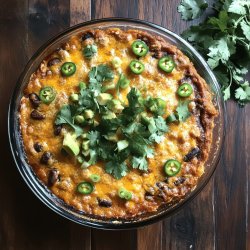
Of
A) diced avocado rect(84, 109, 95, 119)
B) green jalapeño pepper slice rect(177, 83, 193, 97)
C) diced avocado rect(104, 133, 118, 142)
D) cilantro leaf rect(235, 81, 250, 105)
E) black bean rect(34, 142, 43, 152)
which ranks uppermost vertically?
cilantro leaf rect(235, 81, 250, 105)

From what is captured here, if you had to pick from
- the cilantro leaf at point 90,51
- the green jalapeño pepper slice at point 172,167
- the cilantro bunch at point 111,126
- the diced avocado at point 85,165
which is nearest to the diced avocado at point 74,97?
the cilantro bunch at point 111,126

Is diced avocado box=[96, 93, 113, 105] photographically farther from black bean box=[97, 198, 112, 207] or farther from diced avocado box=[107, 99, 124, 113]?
black bean box=[97, 198, 112, 207]

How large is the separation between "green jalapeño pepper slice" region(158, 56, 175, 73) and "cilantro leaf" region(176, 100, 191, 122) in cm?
18

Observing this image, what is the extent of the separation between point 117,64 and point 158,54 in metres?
0.23

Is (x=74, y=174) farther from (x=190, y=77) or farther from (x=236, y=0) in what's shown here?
(x=236, y=0)

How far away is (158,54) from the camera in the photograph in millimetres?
2734

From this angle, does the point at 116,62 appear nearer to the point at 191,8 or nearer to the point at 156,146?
the point at 156,146

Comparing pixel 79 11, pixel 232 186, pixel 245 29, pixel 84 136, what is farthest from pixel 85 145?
pixel 245 29

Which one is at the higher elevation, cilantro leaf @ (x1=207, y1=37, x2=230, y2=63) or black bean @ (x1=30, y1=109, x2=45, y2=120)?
cilantro leaf @ (x1=207, y1=37, x2=230, y2=63)

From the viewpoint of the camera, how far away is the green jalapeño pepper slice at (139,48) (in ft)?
8.84

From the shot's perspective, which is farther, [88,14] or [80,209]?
[88,14]

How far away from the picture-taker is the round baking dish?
8.87 ft

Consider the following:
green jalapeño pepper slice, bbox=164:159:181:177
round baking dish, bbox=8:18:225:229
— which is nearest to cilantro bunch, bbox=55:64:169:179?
green jalapeño pepper slice, bbox=164:159:181:177

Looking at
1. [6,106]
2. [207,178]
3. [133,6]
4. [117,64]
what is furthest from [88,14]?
[207,178]
